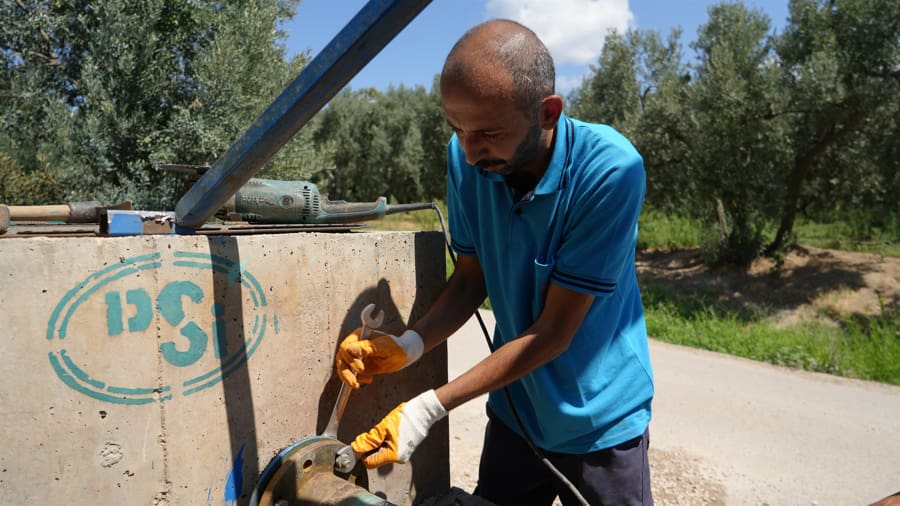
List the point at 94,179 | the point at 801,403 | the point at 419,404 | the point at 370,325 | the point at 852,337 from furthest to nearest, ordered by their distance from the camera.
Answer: the point at 852,337
the point at 94,179
the point at 801,403
the point at 370,325
the point at 419,404

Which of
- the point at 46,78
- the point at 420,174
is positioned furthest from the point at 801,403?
the point at 420,174

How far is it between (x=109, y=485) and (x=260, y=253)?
26.3 inches

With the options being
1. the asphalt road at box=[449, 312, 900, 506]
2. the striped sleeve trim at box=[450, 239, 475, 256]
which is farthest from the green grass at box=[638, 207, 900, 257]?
the striped sleeve trim at box=[450, 239, 475, 256]

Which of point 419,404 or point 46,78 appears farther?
point 46,78

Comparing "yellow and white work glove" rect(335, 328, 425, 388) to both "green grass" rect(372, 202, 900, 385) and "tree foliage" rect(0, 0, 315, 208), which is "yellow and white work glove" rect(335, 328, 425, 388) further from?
"green grass" rect(372, 202, 900, 385)

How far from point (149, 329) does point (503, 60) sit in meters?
1.07

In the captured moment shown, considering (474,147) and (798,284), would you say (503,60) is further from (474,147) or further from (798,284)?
(798,284)

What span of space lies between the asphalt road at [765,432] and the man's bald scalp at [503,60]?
8.45ft

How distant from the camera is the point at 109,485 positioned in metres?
1.40

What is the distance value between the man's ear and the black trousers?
0.96 metres

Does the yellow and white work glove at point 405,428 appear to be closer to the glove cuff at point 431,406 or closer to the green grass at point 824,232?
the glove cuff at point 431,406

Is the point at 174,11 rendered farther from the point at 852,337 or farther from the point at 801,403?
the point at 852,337

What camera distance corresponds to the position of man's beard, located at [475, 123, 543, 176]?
4.78ft

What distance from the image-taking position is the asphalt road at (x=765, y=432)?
3521mm
